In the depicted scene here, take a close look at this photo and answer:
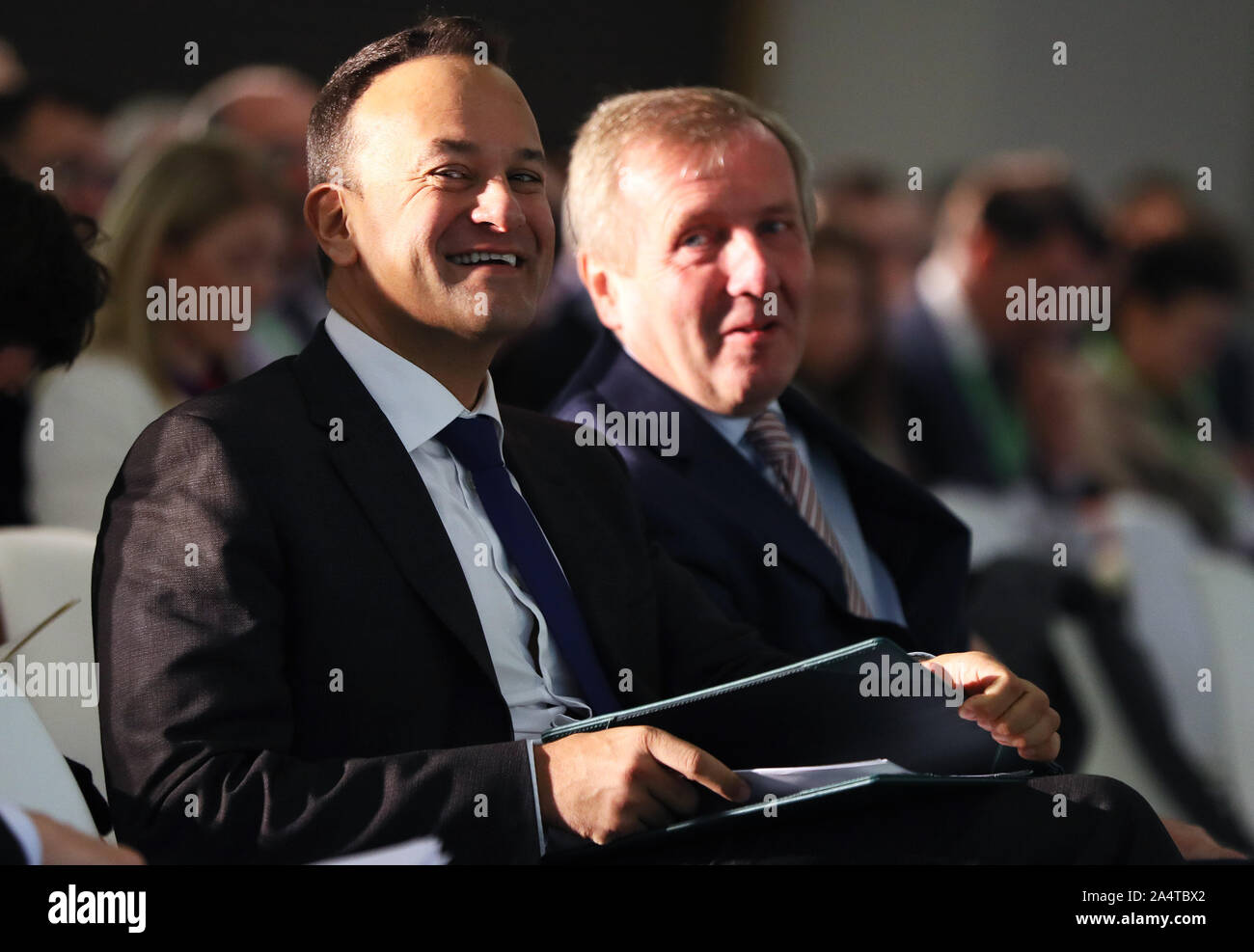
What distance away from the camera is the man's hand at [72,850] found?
1556 millimetres

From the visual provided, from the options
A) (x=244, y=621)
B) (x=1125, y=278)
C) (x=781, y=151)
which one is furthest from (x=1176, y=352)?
(x=244, y=621)

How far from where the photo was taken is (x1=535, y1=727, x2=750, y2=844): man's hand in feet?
5.66

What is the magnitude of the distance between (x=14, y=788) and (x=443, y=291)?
0.76 metres

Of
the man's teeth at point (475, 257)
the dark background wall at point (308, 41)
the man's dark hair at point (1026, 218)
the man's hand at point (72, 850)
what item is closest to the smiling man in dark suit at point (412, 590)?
the man's teeth at point (475, 257)

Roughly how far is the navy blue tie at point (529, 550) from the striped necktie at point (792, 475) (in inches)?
24.9

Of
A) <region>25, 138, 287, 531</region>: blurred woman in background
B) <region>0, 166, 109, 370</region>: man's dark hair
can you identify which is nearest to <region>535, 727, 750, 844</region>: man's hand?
<region>0, 166, 109, 370</region>: man's dark hair

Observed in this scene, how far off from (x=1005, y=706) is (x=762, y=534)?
22.8 inches

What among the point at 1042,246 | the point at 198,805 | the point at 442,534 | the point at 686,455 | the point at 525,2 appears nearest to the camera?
the point at 198,805

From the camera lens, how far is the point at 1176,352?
556cm

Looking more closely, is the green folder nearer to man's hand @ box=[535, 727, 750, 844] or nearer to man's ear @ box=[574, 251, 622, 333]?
man's hand @ box=[535, 727, 750, 844]
